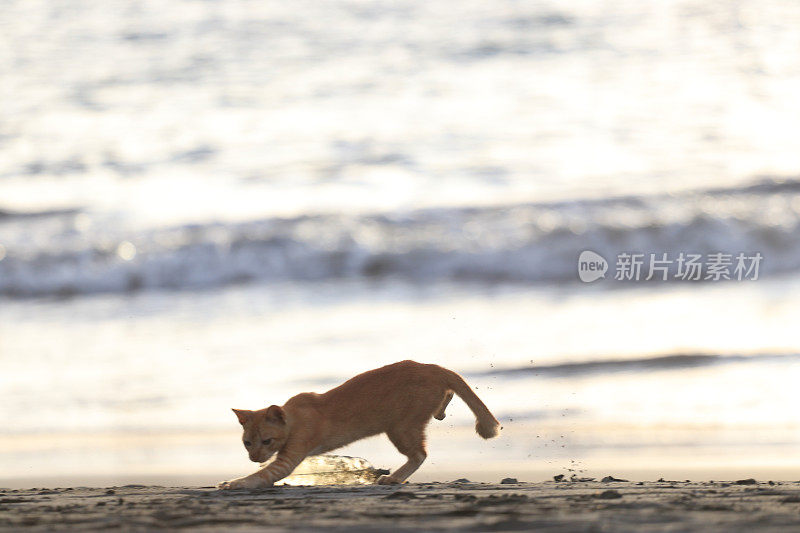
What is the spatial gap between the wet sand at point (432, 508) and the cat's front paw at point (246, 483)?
12cm

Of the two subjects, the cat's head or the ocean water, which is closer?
the cat's head

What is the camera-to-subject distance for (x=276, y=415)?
4668 millimetres

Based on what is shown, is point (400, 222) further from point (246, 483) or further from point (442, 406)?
point (246, 483)

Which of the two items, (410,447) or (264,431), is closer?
(264,431)

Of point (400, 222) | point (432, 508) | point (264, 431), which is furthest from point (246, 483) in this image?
point (400, 222)

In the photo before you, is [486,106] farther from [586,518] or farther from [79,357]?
[586,518]

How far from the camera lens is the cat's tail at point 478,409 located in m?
4.93

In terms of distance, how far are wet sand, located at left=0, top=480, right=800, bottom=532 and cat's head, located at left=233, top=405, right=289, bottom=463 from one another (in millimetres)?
404
